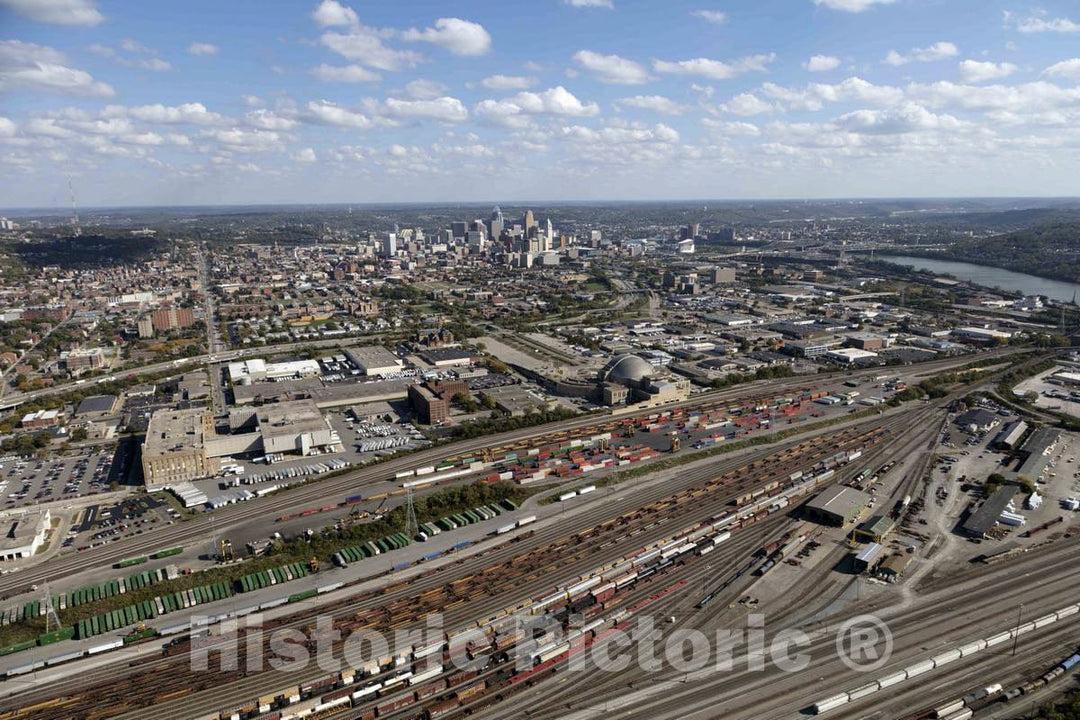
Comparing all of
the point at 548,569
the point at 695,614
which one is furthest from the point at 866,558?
the point at 548,569

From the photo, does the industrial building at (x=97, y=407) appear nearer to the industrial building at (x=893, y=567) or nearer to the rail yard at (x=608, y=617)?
the rail yard at (x=608, y=617)

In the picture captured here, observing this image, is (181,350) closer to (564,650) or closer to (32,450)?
(32,450)

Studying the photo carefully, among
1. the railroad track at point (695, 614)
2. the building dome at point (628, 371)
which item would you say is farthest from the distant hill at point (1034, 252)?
the railroad track at point (695, 614)

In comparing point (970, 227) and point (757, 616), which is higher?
point (970, 227)

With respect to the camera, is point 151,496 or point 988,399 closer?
point 151,496

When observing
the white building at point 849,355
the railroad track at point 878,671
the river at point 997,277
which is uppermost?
the river at point 997,277

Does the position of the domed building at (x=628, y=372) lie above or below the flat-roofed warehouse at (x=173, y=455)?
above

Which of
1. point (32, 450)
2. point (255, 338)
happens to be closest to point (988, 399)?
point (32, 450)
